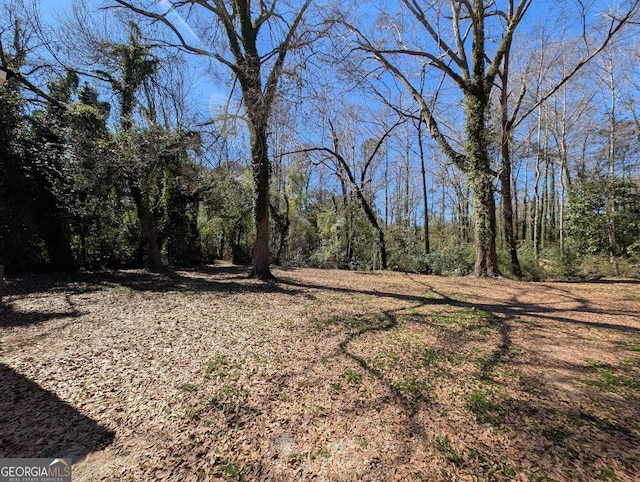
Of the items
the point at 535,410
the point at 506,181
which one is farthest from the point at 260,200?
the point at 506,181

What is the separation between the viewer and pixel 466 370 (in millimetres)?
2699

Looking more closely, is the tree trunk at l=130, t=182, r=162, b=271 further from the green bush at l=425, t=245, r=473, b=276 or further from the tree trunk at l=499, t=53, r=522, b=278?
the tree trunk at l=499, t=53, r=522, b=278

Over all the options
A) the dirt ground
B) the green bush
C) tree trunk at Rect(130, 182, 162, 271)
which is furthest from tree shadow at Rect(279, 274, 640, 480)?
tree trunk at Rect(130, 182, 162, 271)

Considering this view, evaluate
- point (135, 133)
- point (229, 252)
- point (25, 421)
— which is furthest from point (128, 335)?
point (229, 252)

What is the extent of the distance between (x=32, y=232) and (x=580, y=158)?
22.4 meters

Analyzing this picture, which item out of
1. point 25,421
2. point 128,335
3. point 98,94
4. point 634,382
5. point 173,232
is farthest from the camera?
point 173,232

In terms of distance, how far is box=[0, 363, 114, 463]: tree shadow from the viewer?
173 centimetres

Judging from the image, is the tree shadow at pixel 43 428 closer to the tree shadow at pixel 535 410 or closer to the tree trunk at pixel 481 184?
the tree shadow at pixel 535 410

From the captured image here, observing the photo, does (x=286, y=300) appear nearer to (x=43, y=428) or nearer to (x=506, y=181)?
(x=43, y=428)

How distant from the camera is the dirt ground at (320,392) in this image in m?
1.65

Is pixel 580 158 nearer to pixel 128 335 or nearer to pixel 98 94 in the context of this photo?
pixel 128 335

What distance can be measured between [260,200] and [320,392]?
560 cm

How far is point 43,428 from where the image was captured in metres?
1.91

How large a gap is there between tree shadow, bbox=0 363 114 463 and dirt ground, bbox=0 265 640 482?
11mm
